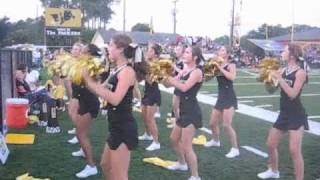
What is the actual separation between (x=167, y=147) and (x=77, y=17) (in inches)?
1234

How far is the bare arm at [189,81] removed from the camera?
561 centimetres

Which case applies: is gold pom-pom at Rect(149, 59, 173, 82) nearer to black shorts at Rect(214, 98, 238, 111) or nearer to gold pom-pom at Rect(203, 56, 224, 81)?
gold pom-pom at Rect(203, 56, 224, 81)

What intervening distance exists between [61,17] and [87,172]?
109ft

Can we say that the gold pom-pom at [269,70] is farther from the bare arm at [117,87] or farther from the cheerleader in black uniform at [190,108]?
the bare arm at [117,87]

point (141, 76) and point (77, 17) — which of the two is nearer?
point (141, 76)

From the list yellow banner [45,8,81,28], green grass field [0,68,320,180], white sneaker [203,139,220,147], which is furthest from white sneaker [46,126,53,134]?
yellow banner [45,8,81,28]

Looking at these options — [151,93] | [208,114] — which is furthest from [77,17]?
[151,93]

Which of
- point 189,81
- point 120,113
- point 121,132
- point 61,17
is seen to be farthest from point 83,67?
point 61,17

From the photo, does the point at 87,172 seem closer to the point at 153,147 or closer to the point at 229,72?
the point at 153,147

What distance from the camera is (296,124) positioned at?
225 inches

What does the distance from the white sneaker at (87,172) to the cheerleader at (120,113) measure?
6.62 feet

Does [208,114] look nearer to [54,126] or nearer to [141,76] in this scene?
[54,126]

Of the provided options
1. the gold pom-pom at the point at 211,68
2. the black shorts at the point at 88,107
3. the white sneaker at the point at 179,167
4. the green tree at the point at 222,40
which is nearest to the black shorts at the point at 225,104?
the gold pom-pom at the point at 211,68

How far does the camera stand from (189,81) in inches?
227
